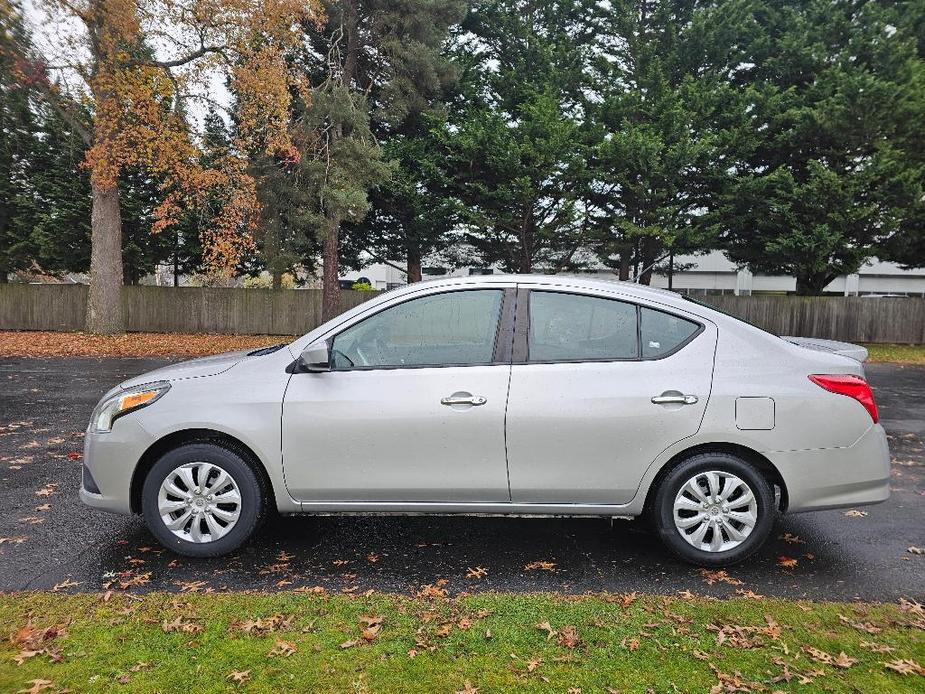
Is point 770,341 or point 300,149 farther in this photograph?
point 300,149

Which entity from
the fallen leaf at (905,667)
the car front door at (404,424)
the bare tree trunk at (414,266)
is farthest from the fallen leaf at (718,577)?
the bare tree trunk at (414,266)

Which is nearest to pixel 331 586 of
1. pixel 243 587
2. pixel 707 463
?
pixel 243 587

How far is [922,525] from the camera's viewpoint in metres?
4.91

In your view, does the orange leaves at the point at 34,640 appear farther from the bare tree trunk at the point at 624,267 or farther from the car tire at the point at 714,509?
the bare tree trunk at the point at 624,267

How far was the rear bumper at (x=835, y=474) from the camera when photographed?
4.01 metres

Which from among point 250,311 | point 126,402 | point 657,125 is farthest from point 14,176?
point 126,402

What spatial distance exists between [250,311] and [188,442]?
2198 cm

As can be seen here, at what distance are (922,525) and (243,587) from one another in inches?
190

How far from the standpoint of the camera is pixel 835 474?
4035mm

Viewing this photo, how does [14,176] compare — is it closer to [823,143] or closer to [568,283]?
[568,283]

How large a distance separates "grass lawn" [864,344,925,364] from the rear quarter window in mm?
17707

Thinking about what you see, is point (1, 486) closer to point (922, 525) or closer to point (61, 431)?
point (61, 431)

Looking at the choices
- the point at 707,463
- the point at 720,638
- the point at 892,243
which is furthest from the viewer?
the point at 892,243

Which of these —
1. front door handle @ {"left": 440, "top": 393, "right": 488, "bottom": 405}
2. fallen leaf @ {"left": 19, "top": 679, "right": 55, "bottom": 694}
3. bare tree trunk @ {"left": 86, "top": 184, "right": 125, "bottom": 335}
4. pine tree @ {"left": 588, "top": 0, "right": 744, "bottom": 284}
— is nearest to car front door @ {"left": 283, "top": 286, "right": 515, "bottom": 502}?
front door handle @ {"left": 440, "top": 393, "right": 488, "bottom": 405}
